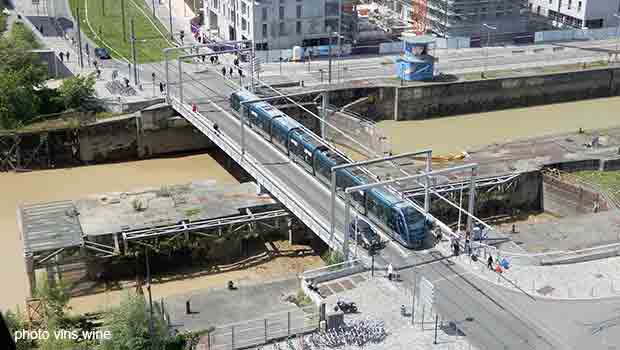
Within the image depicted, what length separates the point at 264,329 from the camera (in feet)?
97.6

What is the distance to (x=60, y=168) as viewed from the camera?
2283 inches

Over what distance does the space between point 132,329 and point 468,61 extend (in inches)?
2291

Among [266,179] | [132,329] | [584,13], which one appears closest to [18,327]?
[132,329]

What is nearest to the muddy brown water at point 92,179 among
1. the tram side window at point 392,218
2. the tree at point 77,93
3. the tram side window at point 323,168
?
the tree at point 77,93

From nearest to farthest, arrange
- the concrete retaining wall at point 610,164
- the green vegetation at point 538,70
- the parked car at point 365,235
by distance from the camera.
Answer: the parked car at point 365,235 < the concrete retaining wall at point 610,164 < the green vegetation at point 538,70

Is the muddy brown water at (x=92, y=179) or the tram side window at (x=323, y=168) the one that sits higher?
the tram side window at (x=323, y=168)

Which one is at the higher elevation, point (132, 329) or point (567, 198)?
point (132, 329)

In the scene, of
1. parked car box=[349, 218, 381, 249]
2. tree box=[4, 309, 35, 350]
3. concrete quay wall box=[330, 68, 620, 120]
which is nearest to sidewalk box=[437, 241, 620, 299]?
parked car box=[349, 218, 381, 249]

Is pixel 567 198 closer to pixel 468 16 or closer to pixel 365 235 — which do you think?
pixel 365 235

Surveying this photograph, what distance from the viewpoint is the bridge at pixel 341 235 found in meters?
29.4

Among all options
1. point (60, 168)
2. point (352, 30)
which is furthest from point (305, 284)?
point (352, 30)

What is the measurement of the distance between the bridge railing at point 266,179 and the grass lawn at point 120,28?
19186mm

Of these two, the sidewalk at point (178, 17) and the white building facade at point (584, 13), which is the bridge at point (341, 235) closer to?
the sidewalk at point (178, 17)

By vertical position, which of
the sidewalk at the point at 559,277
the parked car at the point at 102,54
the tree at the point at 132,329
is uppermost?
the parked car at the point at 102,54
